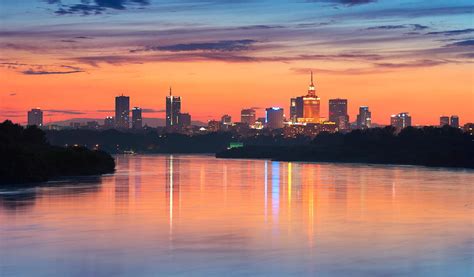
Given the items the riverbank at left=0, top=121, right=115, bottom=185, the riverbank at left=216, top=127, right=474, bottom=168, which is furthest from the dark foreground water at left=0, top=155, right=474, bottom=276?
the riverbank at left=216, top=127, right=474, bottom=168

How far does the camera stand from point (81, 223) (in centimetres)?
4256

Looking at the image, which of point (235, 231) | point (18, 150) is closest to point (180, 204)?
point (235, 231)

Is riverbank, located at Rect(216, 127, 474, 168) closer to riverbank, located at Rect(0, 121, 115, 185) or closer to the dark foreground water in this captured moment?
riverbank, located at Rect(0, 121, 115, 185)

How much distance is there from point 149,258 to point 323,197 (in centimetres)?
3219

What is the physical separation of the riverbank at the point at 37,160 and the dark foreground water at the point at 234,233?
25.5ft

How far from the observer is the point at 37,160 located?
264ft

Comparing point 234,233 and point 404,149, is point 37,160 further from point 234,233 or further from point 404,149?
point 404,149

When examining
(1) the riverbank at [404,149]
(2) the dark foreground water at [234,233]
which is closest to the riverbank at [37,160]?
(2) the dark foreground water at [234,233]

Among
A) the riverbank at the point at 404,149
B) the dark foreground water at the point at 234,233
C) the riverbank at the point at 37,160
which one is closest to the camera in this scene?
the dark foreground water at the point at 234,233

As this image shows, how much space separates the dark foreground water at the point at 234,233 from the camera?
29.4 meters

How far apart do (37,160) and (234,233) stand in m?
45.6

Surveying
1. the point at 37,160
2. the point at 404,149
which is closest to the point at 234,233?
the point at 37,160

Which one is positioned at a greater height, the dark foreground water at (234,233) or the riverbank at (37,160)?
the riverbank at (37,160)

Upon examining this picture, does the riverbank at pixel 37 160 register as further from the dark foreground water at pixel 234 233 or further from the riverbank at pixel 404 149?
the riverbank at pixel 404 149
